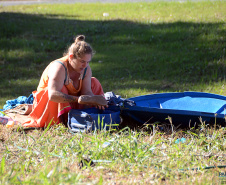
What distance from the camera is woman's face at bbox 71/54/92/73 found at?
376cm

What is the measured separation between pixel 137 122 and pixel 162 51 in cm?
368

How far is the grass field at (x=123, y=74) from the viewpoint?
104 inches

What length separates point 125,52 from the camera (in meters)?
7.75

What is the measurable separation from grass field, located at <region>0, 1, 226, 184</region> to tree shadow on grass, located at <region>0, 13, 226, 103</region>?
0.02 meters

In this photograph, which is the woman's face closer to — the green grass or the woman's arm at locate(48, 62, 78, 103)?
the woman's arm at locate(48, 62, 78, 103)

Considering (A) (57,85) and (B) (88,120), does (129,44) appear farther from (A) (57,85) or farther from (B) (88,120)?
(B) (88,120)

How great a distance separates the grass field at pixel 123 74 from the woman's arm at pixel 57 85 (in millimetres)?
345

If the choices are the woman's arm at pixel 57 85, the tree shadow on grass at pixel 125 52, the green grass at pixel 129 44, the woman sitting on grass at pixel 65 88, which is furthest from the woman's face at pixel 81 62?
the tree shadow on grass at pixel 125 52

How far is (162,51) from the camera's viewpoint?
7453mm

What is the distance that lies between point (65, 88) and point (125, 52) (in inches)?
157

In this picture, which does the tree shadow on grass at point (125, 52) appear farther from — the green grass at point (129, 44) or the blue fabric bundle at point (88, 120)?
the blue fabric bundle at point (88, 120)

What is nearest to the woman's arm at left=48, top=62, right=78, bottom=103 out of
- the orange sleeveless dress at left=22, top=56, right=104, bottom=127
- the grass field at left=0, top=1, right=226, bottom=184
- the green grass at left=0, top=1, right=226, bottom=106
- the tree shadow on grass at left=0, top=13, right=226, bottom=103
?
the orange sleeveless dress at left=22, top=56, right=104, bottom=127

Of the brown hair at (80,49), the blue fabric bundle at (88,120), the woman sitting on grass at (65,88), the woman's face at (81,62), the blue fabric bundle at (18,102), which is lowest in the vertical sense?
the blue fabric bundle at (18,102)

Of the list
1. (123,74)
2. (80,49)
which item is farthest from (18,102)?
(123,74)
